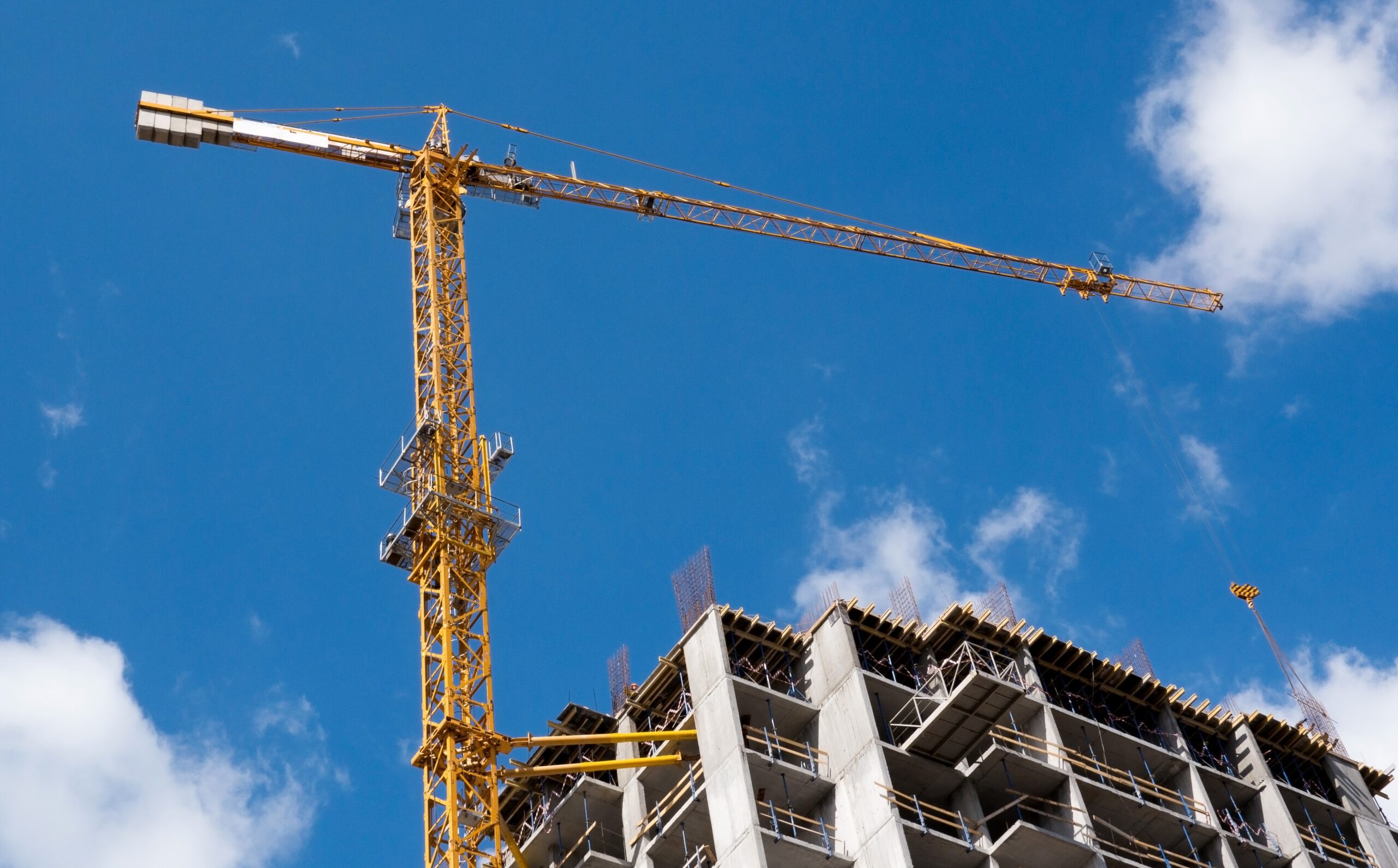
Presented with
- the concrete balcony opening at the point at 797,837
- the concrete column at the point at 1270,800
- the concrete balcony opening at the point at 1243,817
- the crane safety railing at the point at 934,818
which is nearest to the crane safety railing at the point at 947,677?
the crane safety railing at the point at 934,818

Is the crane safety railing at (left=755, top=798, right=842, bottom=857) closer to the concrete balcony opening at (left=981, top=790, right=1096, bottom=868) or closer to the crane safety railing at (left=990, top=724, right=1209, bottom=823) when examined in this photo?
the concrete balcony opening at (left=981, top=790, right=1096, bottom=868)

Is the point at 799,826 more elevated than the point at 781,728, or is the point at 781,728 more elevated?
the point at 781,728

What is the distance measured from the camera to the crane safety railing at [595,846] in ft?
181

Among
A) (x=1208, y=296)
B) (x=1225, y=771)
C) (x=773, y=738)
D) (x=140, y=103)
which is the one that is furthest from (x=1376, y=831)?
(x=140, y=103)

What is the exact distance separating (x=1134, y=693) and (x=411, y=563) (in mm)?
23747

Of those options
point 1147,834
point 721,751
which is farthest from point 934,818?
point 1147,834

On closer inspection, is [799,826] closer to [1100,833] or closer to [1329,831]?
[1100,833]

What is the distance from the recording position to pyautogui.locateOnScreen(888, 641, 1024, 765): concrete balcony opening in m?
50.5

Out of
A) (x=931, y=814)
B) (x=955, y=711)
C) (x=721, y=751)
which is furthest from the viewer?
(x=931, y=814)

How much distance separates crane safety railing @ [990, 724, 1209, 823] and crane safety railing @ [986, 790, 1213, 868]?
3.86 ft

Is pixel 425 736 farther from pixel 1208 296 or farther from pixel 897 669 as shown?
pixel 1208 296

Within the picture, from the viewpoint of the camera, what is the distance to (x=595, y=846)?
55594 mm

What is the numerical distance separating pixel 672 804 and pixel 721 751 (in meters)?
4.03

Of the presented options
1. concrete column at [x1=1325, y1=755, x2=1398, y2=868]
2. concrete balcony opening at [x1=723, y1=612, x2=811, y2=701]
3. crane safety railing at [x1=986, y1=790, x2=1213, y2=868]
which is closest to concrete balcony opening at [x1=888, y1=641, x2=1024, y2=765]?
crane safety railing at [x1=986, y1=790, x2=1213, y2=868]
